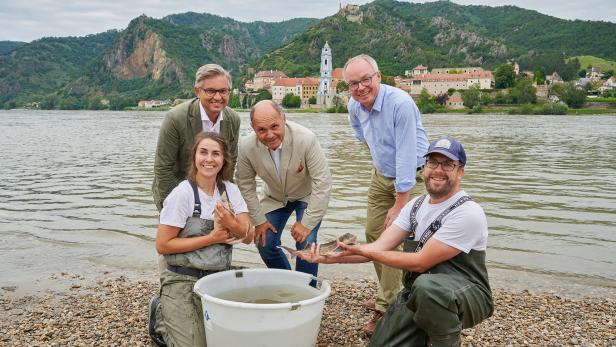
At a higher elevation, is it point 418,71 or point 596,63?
point 596,63

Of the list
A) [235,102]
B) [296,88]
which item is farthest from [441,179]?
[235,102]

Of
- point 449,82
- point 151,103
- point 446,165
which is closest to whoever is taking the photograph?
point 446,165

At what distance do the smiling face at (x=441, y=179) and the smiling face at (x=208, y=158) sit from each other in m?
1.69

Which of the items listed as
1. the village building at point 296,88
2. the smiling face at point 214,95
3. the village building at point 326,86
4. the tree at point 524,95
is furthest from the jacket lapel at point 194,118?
the village building at point 296,88

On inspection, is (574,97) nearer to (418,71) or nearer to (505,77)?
(505,77)

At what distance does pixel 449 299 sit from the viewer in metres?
3.52

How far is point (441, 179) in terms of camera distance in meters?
3.75

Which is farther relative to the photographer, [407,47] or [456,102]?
[407,47]

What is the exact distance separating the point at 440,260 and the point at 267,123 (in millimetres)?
1786

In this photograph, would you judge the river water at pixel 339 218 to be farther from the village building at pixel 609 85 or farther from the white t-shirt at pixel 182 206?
the village building at pixel 609 85

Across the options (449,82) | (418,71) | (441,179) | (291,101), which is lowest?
(441,179)

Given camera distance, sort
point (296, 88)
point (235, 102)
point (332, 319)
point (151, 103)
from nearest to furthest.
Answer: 1. point (332, 319)
2. point (296, 88)
3. point (235, 102)
4. point (151, 103)

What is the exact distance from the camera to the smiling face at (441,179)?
3736 mm

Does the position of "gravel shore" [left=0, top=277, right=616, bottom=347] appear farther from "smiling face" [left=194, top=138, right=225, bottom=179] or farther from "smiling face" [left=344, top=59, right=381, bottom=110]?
"smiling face" [left=344, top=59, right=381, bottom=110]
